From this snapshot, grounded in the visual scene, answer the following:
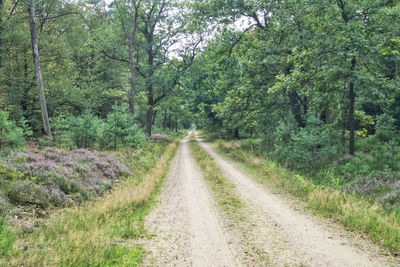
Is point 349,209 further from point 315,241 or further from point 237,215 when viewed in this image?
point 237,215

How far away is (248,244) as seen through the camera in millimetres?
4887

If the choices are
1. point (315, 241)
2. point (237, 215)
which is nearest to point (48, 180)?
point (237, 215)

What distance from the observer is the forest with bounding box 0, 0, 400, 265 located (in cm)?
850

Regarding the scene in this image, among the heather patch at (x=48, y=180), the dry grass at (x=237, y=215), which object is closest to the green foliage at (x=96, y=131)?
the heather patch at (x=48, y=180)

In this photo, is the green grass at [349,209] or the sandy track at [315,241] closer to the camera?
the sandy track at [315,241]

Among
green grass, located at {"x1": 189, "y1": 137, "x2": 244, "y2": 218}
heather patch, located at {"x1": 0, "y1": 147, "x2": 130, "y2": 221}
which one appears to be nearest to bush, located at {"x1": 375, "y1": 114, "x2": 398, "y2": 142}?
green grass, located at {"x1": 189, "y1": 137, "x2": 244, "y2": 218}

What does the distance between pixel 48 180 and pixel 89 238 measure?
12.1ft

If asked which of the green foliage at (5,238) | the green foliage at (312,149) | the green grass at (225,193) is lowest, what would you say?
the green grass at (225,193)

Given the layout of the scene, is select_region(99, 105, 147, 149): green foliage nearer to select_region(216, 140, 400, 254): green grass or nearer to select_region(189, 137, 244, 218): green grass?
select_region(189, 137, 244, 218): green grass

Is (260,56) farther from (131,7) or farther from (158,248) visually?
(131,7)

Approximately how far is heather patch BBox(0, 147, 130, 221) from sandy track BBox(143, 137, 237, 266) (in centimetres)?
286

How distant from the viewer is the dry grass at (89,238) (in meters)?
3.92

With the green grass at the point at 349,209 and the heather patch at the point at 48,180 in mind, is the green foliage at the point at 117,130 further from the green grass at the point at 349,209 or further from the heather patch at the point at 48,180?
the green grass at the point at 349,209

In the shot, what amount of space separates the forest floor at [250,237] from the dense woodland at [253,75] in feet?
12.4
